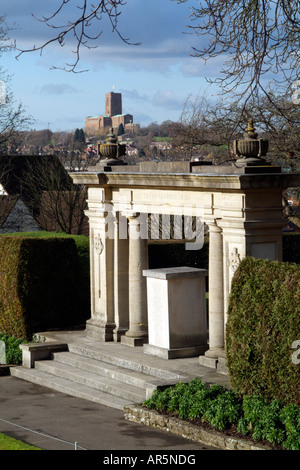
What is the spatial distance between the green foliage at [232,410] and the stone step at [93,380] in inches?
51.9

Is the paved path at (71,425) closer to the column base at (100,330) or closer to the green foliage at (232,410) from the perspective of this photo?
the green foliage at (232,410)

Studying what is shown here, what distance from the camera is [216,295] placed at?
15.9m

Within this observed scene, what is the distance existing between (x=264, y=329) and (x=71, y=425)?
3.79 meters

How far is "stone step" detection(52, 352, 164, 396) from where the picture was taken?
619 inches

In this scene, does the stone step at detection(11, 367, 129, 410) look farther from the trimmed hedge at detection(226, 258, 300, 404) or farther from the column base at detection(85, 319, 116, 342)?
the trimmed hedge at detection(226, 258, 300, 404)

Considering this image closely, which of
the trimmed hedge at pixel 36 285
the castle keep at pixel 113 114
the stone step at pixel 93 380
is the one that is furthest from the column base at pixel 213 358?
the castle keep at pixel 113 114

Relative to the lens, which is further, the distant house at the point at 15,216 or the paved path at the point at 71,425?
the distant house at the point at 15,216

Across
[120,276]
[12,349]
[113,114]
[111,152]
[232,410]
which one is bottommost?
[12,349]

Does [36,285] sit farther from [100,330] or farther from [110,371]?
[110,371]

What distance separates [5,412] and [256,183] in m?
6.10

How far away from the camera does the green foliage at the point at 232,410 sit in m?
11.9

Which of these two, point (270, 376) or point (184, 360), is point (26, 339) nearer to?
point (184, 360)

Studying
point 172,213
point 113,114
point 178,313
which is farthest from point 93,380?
point 113,114
